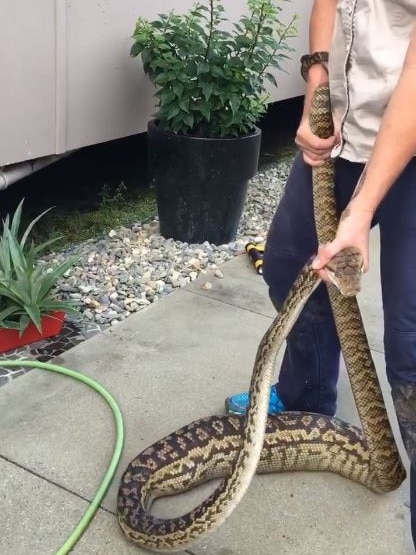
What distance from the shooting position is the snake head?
2.30m

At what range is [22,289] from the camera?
4.18 m

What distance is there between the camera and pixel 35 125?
16.8ft

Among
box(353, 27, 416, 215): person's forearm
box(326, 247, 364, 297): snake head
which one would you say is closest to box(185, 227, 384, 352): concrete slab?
box(326, 247, 364, 297): snake head

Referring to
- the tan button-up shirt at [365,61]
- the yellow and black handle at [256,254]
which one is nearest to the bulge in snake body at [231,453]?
the tan button-up shirt at [365,61]

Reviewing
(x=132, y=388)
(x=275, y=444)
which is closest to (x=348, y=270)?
(x=275, y=444)

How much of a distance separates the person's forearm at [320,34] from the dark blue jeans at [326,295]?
284 mm

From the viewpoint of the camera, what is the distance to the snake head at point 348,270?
2305mm

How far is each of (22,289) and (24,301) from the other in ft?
0.24

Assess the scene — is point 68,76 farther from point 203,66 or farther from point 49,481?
point 49,481

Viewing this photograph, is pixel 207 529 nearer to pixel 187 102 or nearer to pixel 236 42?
pixel 187 102

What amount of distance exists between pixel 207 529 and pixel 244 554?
0.32 meters

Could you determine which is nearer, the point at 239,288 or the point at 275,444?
the point at 275,444

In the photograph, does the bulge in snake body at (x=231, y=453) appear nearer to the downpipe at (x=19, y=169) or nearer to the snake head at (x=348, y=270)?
the snake head at (x=348, y=270)

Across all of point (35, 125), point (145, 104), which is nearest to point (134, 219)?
point (145, 104)
